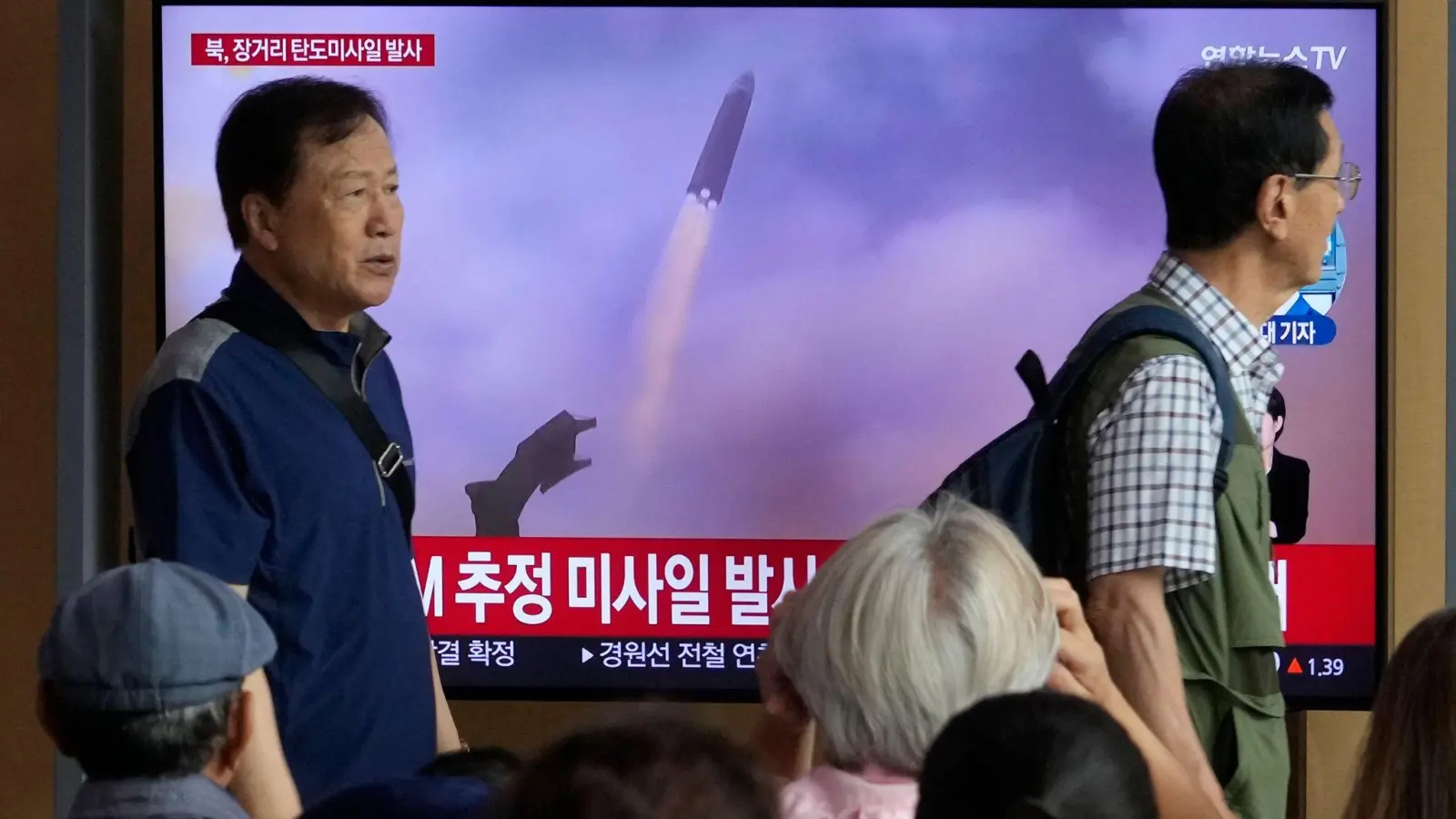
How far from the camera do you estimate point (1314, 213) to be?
2002 millimetres

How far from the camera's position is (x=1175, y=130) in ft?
6.64

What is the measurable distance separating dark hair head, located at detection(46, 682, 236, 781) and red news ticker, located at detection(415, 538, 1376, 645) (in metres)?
1.74

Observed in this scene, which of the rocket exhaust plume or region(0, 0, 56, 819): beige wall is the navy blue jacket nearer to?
the rocket exhaust plume

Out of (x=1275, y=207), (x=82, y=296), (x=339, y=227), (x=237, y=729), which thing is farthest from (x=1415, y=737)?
(x=82, y=296)

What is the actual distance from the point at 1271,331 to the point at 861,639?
6.28 ft

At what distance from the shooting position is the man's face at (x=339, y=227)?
2.14 m

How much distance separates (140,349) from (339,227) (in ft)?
4.16

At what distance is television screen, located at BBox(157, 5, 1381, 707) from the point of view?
3053mm

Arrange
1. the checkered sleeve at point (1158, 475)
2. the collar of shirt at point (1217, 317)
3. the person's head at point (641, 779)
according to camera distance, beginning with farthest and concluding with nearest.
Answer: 1. the collar of shirt at point (1217, 317)
2. the checkered sleeve at point (1158, 475)
3. the person's head at point (641, 779)

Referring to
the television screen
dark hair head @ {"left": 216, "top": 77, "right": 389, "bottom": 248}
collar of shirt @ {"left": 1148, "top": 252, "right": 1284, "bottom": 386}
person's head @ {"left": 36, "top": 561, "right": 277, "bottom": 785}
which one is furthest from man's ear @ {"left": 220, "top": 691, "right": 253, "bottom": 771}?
the television screen

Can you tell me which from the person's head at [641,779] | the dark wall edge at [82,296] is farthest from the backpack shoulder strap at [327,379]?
the person's head at [641,779]

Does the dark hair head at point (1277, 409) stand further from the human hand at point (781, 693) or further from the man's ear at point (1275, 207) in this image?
the human hand at point (781, 693)

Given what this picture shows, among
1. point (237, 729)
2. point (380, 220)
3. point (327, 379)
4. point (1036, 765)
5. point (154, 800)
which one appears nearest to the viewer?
point (1036, 765)

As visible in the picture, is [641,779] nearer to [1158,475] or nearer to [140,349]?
[1158,475]
